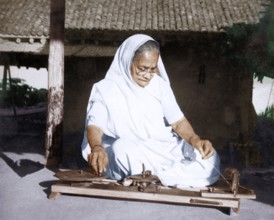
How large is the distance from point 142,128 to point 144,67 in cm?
57

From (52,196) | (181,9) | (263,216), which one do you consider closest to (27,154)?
(52,196)

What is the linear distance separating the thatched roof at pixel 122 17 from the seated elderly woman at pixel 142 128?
523 cm

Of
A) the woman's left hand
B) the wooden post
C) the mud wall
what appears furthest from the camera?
the mud wall

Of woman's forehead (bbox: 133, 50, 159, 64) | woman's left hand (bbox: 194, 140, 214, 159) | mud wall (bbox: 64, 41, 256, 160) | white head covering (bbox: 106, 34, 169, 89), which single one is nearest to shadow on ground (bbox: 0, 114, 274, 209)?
mud wall (bbox: 64, 41, 256, 160)

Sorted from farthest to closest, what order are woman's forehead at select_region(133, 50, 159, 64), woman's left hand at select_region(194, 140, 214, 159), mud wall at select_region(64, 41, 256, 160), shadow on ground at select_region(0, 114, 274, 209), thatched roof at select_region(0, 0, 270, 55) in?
mud wall at select_region(64, 41, 256, 160), thatched roof at select_region(0, 0, 270, 55), shadow on ground at select_region(0, 114, 274, 209), woman's forehead at select_region(133, 50, 159, 64), woman's left hand at select_region(194, 140, 214, 159)

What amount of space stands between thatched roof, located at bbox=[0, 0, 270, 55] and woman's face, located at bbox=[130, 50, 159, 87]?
208 inches

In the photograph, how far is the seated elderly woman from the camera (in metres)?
3.56

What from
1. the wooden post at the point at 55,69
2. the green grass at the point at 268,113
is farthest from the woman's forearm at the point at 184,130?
the green grass at the point at 268,113

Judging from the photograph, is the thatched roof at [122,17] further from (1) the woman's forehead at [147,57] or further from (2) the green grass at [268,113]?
(2) the green grass at [268,113]

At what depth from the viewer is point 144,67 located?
12.0ft

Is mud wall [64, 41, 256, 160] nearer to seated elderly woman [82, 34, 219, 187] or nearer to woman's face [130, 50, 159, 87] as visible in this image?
seated elderly woman [82, 34, 219, 187]

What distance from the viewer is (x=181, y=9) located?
408 inches

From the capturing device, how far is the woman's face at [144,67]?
3.62 meters

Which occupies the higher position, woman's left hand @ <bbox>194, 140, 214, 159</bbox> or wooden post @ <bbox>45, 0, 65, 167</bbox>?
wooden post @ <bbox>45, 0, 65, 167</bbox>
